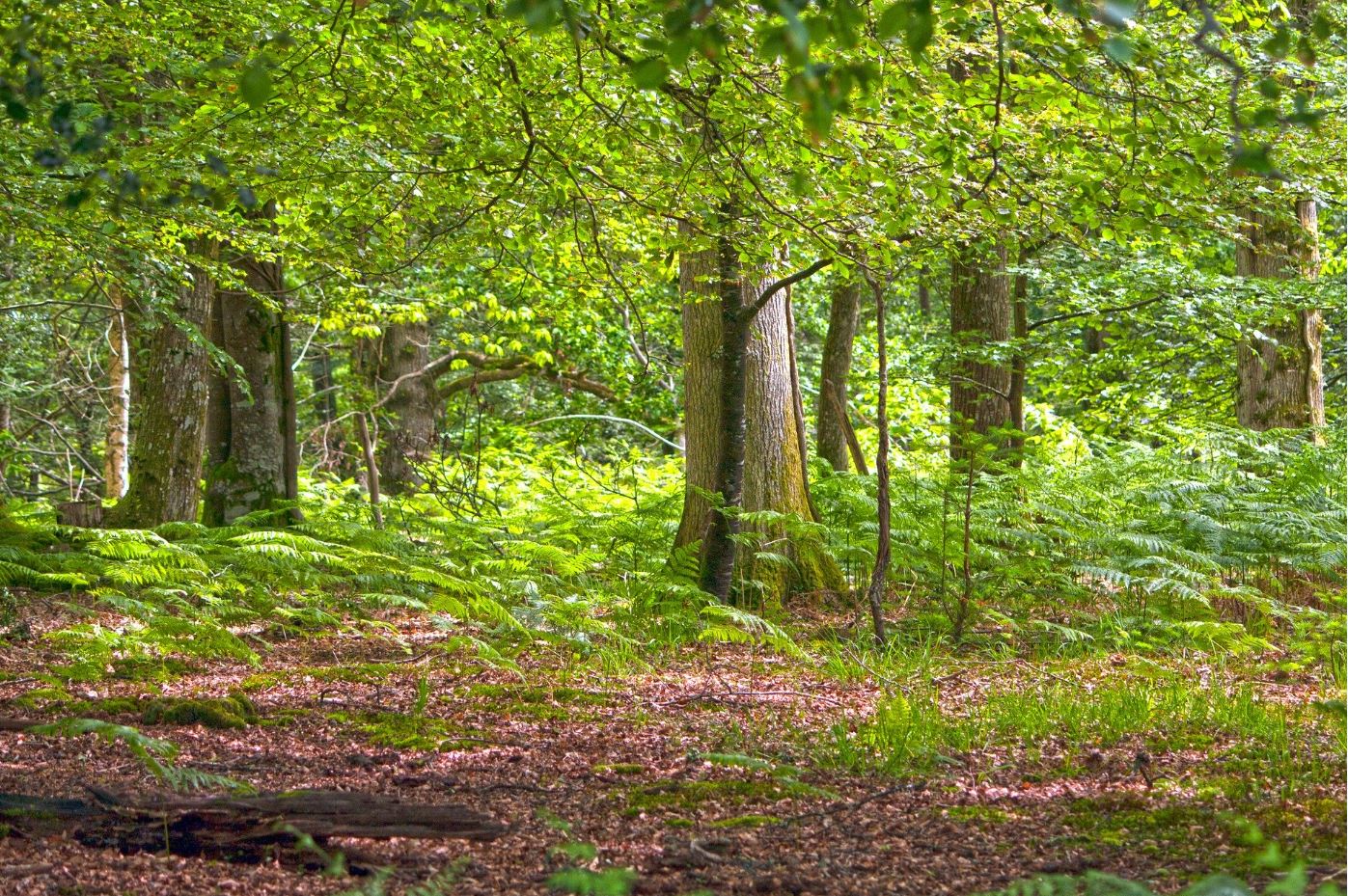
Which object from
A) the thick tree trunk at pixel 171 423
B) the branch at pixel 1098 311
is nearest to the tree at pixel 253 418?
the thick tree trunk at pixel 171 423

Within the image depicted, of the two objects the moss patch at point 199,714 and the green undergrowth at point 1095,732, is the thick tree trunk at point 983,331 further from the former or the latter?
the moss patch at point 199,714

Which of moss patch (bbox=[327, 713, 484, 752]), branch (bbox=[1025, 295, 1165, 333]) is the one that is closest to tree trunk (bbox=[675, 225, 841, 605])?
moss patch (bbox=[327, 713, 484, 752])

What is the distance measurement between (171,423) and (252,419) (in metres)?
0.82

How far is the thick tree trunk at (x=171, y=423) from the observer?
9633mm

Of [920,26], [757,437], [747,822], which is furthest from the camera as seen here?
[757,437]

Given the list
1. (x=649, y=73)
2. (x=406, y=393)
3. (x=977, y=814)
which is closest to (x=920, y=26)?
(x=649, y=73)

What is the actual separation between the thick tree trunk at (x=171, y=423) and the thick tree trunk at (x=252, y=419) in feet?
1.52

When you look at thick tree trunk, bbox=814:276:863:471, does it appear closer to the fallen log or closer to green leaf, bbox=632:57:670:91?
the fallen log

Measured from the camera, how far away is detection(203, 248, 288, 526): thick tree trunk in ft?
33.7

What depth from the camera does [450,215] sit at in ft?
33.9

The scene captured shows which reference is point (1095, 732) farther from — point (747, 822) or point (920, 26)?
point (920, 26)

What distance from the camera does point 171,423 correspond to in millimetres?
9641

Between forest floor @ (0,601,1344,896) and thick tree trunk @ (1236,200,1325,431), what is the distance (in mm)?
7013

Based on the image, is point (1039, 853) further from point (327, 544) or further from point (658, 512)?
point (658, 512)
